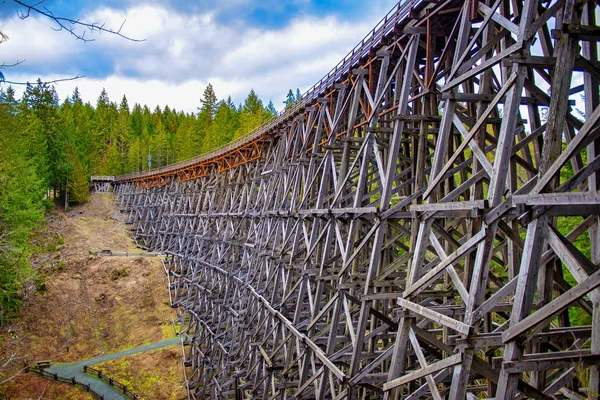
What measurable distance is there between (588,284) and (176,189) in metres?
32.3

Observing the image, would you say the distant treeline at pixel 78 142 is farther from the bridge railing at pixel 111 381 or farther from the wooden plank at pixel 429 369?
the wooden plank at pixel 429 369

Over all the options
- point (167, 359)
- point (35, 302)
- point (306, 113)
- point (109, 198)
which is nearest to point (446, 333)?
point (306, 113)

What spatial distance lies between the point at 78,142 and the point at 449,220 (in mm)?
55720

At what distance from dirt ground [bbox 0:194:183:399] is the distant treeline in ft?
7.37

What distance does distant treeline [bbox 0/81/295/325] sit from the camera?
83.0ft

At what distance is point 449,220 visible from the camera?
8484mm

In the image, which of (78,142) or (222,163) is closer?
(222,163)

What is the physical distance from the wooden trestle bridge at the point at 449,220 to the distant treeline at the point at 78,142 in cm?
1641

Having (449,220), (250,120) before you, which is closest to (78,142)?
(250,120)

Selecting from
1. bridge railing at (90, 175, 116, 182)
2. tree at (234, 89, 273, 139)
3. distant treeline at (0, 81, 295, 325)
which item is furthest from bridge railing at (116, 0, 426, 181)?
bridge railing at (90, 175, 116, 182)

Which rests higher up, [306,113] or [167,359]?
[306,113]

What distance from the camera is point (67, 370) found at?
21.5 m

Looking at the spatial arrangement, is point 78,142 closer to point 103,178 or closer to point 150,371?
point 103,178

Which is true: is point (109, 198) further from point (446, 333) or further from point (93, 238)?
point (446, 333)
